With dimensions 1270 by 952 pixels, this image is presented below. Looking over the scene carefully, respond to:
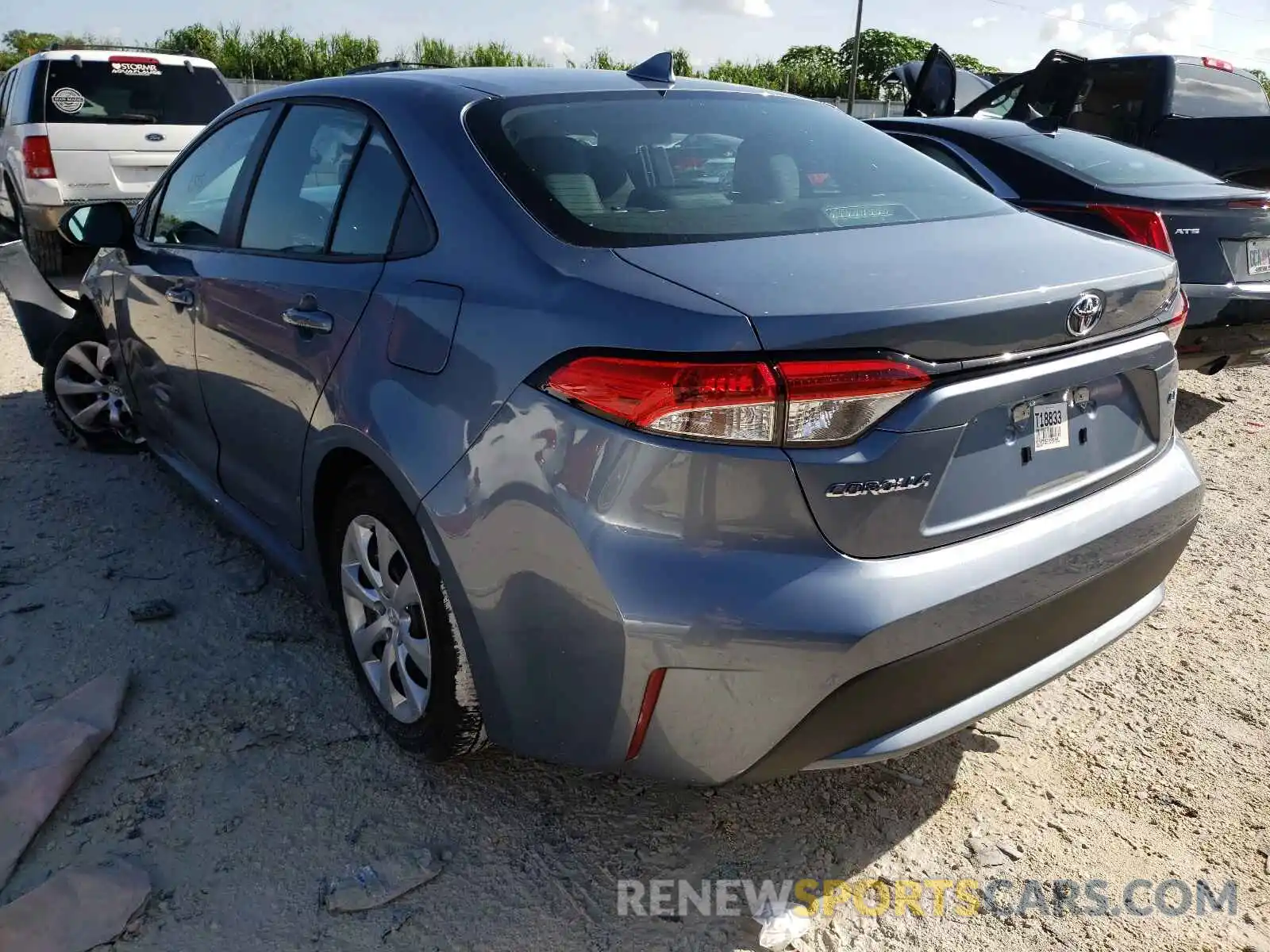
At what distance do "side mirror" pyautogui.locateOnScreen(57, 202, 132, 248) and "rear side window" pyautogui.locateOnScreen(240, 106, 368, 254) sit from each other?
111cm

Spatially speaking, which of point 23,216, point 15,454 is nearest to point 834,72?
point 23,216

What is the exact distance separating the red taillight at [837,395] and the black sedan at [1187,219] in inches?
143

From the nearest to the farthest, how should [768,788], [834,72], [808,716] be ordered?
[808,716], [768,788], [834,72]

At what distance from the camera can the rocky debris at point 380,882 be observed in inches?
84.5

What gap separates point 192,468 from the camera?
145 inches

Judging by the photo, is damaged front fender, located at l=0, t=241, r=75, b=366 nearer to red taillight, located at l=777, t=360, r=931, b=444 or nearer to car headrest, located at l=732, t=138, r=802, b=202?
car headrest, located at l=732, t=138, r=802, b=202

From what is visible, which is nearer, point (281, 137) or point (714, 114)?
point (714, 114)

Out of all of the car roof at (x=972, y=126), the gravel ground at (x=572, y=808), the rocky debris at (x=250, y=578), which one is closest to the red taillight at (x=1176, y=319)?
the gravel ground at (x=572, y=808)

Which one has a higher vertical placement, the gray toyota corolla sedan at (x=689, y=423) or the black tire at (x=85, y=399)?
the gray toyota corolla sedan at (x=689, y=423)

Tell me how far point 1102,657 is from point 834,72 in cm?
5290

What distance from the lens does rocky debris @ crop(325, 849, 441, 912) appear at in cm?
215

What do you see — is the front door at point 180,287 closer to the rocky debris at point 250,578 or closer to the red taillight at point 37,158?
the rocky debris at point 250,578

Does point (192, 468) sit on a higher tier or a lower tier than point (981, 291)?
lower

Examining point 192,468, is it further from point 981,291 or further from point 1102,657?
point 1102,657
